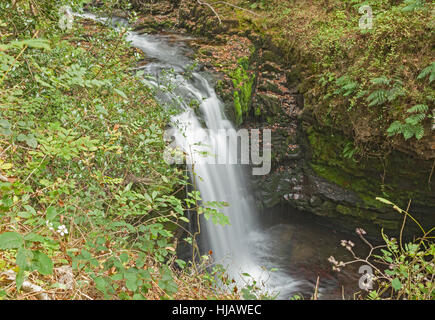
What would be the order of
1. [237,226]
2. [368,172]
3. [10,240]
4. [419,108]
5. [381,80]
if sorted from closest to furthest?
[10,240] → [419,108] → [381,80] → [368,172] → [237,226]

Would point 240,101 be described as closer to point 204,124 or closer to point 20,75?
point 204,124

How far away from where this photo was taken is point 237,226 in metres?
7.32

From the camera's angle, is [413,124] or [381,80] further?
[381,80]

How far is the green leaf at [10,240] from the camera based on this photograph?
121 centimetres

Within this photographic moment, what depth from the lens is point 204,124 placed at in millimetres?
6855

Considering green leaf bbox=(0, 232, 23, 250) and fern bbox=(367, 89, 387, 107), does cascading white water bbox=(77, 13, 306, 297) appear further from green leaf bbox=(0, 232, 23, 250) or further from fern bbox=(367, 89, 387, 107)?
green leaf bbox=(0, 232, 23, 250)

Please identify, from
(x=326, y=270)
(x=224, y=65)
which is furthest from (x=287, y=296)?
(x=224, y=65)

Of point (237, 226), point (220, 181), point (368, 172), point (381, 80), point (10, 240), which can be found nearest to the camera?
point (10, 240)

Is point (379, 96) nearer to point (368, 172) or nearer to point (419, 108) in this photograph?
point (419, 108)

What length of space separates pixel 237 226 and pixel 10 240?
6.45 metres

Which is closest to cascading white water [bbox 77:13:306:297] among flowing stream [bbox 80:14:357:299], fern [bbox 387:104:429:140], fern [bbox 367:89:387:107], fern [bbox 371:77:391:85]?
flowing stream [bbox 80:14:357:299]

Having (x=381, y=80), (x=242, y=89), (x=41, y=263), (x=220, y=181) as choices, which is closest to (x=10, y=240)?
(x=41, y=263)

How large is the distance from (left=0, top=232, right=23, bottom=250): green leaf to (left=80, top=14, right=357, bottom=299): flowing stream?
4.48 m

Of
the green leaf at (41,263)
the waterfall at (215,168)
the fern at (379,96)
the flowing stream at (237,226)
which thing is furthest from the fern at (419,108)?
the green leaf at (41,263)
